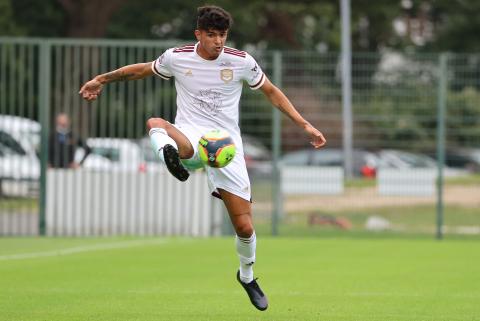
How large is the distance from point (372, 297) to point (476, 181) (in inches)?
500

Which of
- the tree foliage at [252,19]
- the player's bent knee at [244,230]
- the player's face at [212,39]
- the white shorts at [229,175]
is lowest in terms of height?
the player's bent knee at [244,230]

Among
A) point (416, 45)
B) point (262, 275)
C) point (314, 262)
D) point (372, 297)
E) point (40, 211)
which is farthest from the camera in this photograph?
point (416, 45)

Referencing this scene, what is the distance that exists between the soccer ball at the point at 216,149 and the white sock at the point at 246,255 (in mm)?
996

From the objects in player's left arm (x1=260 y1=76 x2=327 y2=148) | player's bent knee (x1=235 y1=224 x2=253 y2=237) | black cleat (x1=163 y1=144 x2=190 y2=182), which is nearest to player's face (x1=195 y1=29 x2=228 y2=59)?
player's left arm (x1=260 y1=76 x2=327 y2=148)

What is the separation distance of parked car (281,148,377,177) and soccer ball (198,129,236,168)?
14.2 m

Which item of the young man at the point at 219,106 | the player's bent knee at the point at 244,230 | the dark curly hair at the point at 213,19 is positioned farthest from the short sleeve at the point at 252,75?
the player's bent knee at the point at 244,230

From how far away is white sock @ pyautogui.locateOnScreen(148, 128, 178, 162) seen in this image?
10.0m

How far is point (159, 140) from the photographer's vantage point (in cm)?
1017

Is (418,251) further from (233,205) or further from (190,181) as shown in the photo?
(233,205)

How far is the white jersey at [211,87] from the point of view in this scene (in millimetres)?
10719

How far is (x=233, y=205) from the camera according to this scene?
1062 centimetres

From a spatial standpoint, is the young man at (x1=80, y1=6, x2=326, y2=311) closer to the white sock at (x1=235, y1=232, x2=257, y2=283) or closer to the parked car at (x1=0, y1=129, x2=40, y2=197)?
the white sock at (x1=235, y1=232, x2=257, y2=283)

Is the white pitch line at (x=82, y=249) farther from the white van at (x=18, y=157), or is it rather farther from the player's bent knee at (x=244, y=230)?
the player's bent knee at (x=244, y=230)

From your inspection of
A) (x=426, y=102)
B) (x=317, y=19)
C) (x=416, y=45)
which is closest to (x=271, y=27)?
(x=317, y=19)
